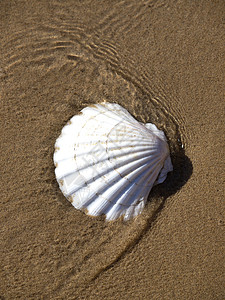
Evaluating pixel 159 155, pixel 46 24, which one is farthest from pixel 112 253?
pixel 46 24

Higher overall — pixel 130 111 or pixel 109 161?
pixel 130 111

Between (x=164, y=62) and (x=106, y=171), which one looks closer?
(x=106, y=171)

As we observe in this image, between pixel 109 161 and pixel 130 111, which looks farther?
pixel 130 111

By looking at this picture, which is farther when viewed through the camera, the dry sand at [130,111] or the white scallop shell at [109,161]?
the dry sand at [130,111]

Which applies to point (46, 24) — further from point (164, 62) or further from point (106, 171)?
point (106, 171)
